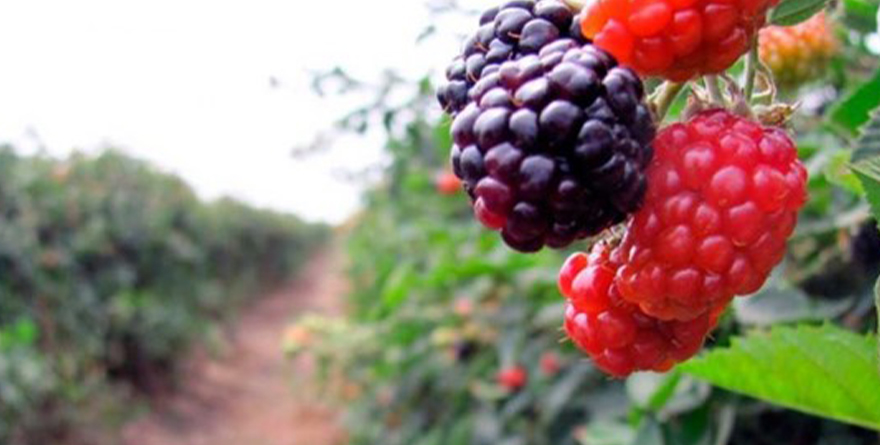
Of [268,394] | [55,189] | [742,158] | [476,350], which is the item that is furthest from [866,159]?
[268,394]

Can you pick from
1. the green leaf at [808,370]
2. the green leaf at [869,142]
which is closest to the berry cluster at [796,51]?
the green leaf at [808,370]

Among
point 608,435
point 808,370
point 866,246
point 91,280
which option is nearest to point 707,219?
point 808,370

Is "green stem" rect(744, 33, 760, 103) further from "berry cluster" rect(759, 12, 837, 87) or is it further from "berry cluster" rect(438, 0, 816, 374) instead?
"berry cluster" rect(759, 12, 837, 87)

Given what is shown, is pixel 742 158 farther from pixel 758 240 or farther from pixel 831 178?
pixel 831 178

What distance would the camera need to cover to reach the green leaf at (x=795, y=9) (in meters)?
0.50

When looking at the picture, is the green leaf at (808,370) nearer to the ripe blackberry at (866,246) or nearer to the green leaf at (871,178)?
the green leaf at (871,178)

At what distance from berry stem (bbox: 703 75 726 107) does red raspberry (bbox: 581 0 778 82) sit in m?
0.04

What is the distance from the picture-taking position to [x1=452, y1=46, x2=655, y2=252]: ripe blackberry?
0.48 metres

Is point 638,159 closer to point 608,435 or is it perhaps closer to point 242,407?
point 608,435

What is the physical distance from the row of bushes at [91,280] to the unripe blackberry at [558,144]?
3.50 meters

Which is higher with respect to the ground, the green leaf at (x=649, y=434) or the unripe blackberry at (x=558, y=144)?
the unripe blackberry at (x=558, y=144)

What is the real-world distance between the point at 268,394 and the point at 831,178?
735 centimetres

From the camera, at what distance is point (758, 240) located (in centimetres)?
48

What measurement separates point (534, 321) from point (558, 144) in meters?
1.67
